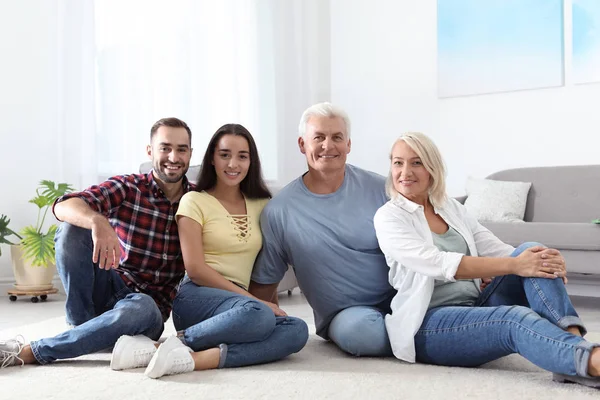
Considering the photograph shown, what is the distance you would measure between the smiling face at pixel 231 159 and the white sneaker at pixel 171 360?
57cm

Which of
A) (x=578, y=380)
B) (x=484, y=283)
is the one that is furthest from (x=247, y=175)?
(x=578, y=380)

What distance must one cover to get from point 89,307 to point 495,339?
1.27 m

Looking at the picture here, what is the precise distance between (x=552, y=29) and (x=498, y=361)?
3338 millimetres

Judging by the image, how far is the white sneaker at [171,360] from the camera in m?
1.93

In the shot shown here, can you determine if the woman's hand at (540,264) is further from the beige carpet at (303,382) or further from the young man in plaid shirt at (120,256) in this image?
the young man in plaid shirt at (120,256)

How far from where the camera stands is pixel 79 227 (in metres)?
2.21

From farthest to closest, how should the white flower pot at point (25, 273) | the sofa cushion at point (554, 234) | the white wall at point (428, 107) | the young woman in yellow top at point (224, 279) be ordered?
the white wall at point (428, 107)
the white flower pot at point (25, 273)
the sofa cushion at point (554, 234)
the young woman in yellow top at point (224, 279)

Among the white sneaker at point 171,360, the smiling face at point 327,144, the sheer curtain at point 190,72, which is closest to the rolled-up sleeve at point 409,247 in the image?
the smiling face at point 327,144

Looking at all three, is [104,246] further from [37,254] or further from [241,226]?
[37,254]

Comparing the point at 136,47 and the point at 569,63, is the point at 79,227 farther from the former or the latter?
the point at 569,63

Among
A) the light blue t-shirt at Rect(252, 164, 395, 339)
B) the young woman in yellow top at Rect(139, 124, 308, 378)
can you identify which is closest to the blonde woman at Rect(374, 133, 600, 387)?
the light blue t-shirt at Rect(252, 164, 395, 339)

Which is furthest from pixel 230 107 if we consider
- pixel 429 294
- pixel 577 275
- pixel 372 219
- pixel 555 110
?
pixel 429 294

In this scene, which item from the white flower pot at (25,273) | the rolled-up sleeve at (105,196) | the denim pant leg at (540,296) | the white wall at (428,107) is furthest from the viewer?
the white wall at (428,107)

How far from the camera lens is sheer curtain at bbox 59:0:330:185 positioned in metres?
4.51
